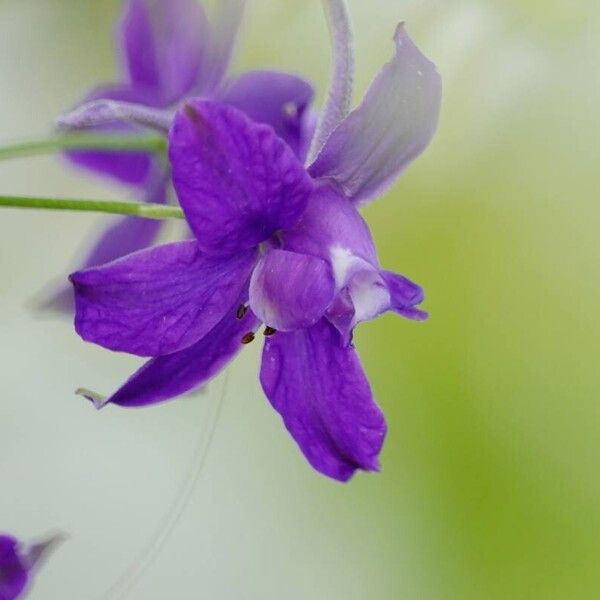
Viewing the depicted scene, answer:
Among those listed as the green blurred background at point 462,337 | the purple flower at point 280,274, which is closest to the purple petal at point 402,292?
the purple flower at point 280,274

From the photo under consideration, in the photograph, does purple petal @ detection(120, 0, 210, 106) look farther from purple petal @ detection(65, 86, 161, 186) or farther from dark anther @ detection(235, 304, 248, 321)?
dark anther @ detection(235, 304, 248, 321)

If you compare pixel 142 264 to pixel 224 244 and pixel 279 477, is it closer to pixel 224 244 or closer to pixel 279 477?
pixel 224 244

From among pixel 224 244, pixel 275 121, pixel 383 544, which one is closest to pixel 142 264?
pixel 224 244

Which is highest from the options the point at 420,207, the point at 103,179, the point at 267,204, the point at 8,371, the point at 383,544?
the point at 267,204

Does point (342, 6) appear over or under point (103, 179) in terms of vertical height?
over

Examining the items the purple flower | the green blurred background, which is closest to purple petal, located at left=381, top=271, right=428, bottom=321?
the purple flower

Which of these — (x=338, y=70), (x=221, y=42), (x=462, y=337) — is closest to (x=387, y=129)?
(x=338, y=70)
